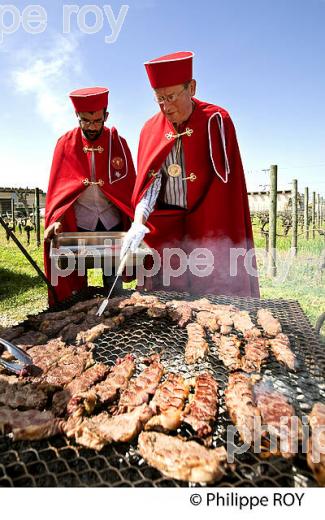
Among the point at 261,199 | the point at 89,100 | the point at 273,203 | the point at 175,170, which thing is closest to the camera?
the point at 175,170

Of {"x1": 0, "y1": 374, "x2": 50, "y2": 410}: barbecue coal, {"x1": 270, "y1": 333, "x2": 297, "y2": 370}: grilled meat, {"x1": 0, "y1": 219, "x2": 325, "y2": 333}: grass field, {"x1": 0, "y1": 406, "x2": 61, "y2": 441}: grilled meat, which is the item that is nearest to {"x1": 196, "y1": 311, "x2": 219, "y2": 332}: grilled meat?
{"x1": 270, "y1": 333, "x2": 297, "y2": 370}: grilled meat

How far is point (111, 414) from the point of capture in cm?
217

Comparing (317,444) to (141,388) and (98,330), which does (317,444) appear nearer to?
(141,388)

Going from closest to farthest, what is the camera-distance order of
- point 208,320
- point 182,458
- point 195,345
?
point 182,458
point 195,345
point 208,320

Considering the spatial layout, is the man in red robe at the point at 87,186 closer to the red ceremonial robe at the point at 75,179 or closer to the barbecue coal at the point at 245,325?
the red ceremonial robe at the point at 75,179

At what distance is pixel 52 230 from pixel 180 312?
234 centimetres

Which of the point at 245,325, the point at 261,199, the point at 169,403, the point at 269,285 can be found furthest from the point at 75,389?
the point at 261,199

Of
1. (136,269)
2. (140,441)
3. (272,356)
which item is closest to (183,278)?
(136,269)

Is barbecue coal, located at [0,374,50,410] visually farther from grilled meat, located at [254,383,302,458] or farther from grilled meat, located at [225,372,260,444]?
grilled meat, located at [254,383,302,458]

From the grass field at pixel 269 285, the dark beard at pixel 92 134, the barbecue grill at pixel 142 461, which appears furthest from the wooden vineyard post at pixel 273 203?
the barbecue grill at pixel 142 461

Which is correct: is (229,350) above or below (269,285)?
above

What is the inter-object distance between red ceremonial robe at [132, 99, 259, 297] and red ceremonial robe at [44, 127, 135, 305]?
96 centimetres

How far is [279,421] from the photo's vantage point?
6.48ft

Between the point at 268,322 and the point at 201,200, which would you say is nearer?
the point at 268,322
